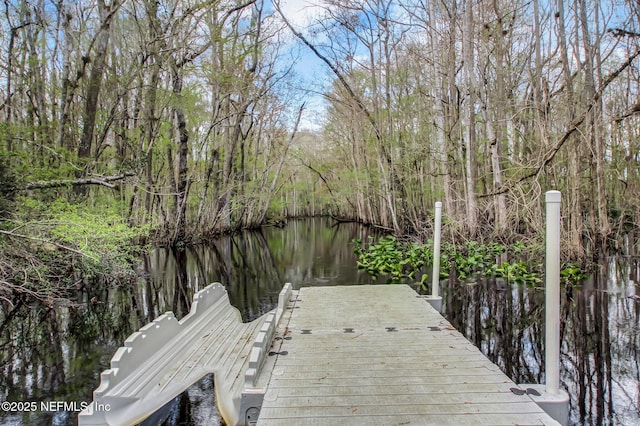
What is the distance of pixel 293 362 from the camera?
352 centimetres

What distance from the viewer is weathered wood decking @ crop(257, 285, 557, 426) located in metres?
2.59

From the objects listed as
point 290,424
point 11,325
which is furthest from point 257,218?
point 290,424

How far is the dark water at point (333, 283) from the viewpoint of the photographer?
3932 mm

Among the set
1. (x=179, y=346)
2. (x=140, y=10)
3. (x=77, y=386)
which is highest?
(x=140, y=10)

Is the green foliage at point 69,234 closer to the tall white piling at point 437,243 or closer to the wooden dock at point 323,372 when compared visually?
the wooden dock at point 323,372

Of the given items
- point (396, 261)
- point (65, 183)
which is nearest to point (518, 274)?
point (396, 261)

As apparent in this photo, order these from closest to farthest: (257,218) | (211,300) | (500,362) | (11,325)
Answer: (500,362) → (211,300) → (11,325) → (257,218)

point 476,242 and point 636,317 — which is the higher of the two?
point 476,242

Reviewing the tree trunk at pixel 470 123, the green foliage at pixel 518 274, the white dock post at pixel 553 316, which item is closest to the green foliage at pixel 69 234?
the white dock post at pixel 553 316

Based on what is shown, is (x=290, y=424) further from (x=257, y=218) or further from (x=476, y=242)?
(x=257, y=218)

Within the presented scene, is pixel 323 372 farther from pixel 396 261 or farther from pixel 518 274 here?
pixel 396 261

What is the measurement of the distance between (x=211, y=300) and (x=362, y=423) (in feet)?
13.5

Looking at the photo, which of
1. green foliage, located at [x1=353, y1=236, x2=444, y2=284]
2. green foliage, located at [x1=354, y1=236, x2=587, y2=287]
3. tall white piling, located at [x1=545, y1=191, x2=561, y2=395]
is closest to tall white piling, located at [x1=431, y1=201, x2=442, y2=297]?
tall white piling, located at [x1=545, y1=191, x2=561, y2=395]

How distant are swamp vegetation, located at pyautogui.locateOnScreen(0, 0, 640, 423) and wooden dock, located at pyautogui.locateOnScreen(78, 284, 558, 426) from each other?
130 cm
